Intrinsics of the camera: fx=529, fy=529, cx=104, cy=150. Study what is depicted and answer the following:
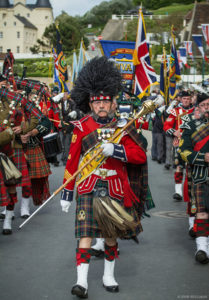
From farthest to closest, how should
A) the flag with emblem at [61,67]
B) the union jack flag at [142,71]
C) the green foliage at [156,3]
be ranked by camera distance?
the green foliage at [156,3]
the flag with emblem at [61,67]
the union jack flag at [142,71]

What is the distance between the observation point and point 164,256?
19.4ft

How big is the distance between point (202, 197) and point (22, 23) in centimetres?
11793

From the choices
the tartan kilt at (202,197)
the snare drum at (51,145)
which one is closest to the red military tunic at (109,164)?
the tartan kilt at (202,197)

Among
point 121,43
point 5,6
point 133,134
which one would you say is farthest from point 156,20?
point 133,134

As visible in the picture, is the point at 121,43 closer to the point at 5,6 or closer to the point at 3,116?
the point at 3,116

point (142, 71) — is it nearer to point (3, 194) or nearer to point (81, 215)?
point (3, 194)

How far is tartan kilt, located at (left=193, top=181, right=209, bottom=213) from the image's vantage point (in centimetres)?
586

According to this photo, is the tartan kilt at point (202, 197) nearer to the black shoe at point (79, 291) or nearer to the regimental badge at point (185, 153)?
the regimental badge at point (185, 153)

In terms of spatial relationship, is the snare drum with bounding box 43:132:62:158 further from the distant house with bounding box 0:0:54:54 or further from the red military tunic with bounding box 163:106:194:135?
the distant house with bounding box 0:0:54:54

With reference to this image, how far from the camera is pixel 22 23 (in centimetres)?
11856

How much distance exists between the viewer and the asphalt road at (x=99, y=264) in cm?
479

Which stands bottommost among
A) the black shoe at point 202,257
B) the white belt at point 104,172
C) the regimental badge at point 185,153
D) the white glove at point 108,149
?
the black shoe at point 202,257

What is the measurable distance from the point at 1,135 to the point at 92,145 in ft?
6.19

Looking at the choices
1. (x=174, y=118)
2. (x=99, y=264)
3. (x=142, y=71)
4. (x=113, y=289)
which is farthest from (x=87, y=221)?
(x=174, y=118)
